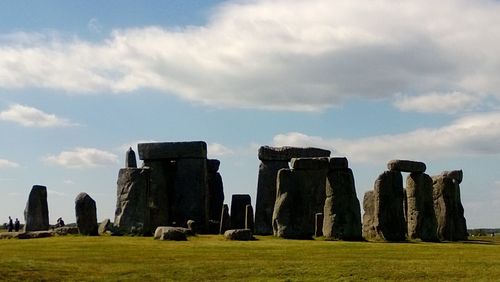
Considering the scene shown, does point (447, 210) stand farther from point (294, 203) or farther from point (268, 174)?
point (268, 174)

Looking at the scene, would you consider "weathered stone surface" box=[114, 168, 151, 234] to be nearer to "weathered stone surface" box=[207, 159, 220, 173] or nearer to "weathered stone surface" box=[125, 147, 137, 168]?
"weathered stone surface" box=[207, 159, 220, 173]

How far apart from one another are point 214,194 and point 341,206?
15.3 m

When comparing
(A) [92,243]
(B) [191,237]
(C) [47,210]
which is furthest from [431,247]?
(C) [47,210]

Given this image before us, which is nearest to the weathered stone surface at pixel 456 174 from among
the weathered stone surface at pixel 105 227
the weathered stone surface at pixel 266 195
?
the weathered stone surface at pixel 266 195

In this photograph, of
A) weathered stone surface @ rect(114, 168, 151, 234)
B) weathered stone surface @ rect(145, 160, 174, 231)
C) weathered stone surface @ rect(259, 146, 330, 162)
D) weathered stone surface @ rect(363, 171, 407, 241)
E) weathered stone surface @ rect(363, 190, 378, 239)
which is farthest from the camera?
weathered stone surface @ rect(259, 146, 330, 162)

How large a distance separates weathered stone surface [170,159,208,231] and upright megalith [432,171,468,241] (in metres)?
12.0

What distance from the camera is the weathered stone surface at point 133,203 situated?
3688 cm

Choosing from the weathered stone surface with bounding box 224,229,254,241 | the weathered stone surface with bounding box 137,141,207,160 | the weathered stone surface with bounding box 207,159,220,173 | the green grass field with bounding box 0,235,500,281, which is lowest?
the green grass field with bounding box 0,235,500,281

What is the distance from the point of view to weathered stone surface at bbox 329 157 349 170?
34469 mm

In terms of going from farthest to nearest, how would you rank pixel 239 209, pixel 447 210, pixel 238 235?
1. pixel 239 209
2. pixel 447 210
3. pixel 238 235

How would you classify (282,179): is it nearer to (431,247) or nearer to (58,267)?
(431,247)

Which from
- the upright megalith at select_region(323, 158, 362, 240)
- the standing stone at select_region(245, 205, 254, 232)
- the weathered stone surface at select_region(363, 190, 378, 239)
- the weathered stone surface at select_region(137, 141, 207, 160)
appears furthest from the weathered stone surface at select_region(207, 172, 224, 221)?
the upright megalith at select_region(323, 158, 362, 240)

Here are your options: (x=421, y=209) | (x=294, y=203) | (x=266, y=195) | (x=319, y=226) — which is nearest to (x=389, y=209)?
(x=421, y=209)

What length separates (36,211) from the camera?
42.9m
